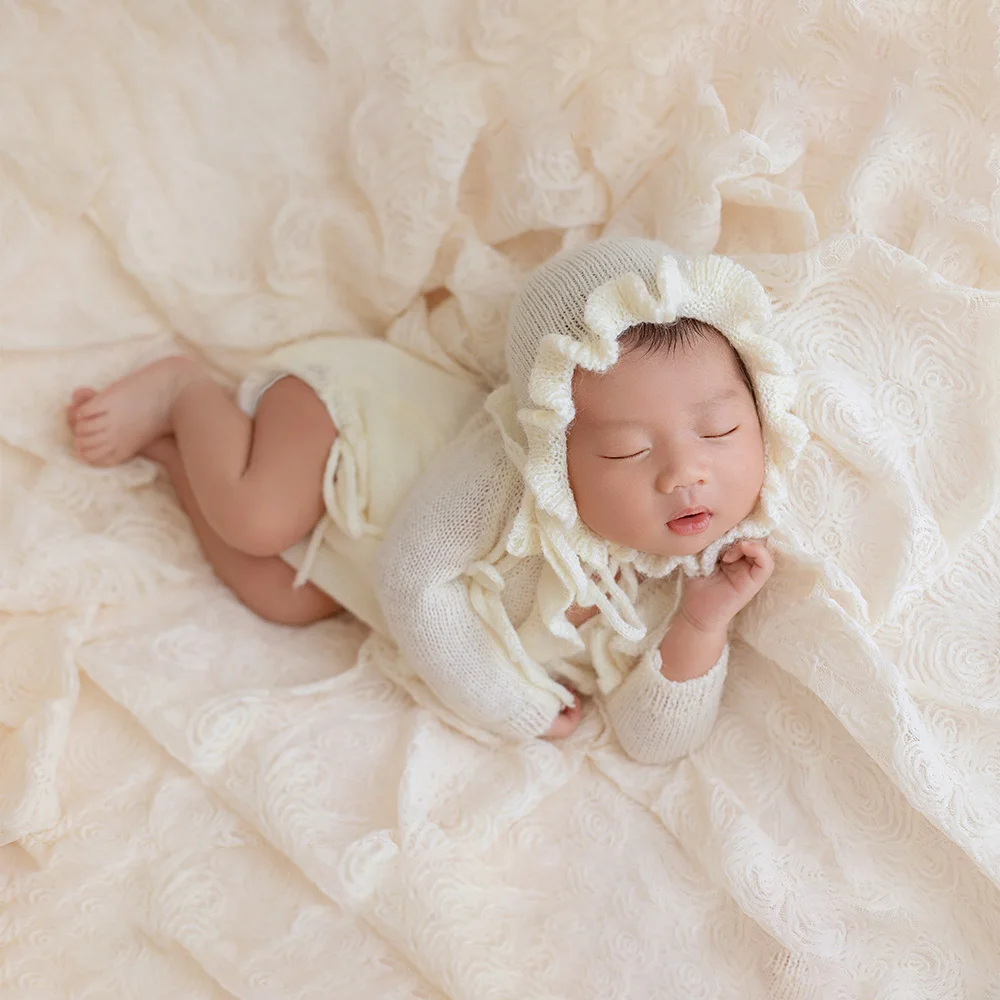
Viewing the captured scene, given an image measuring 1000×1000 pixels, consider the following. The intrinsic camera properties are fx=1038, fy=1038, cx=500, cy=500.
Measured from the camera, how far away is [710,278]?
1.31 metres

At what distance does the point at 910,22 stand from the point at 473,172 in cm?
69

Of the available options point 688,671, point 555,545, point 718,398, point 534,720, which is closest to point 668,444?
point 718,398

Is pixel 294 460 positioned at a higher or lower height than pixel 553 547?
lower

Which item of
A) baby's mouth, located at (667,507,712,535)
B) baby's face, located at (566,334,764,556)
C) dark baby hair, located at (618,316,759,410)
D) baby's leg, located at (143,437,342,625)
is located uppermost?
dark baby hair, located at (618,316,759,410)

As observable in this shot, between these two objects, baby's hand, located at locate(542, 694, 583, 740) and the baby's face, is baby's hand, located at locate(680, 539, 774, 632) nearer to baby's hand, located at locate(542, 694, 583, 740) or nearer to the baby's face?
the baby's face

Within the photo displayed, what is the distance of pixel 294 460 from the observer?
159 cm

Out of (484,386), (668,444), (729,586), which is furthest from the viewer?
(484,386)

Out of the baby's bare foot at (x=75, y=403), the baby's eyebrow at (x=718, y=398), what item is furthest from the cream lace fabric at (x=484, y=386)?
the baby's eyebrow at (x=718, y=398)

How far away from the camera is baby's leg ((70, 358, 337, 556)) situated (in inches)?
62.4

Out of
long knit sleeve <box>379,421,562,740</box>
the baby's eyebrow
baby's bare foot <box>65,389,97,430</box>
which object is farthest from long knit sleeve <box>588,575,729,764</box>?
baby's bare foot <box>65,389,97,430</box>

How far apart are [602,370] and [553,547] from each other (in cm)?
24

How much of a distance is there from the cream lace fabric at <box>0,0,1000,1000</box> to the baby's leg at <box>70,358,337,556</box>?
0.08 m

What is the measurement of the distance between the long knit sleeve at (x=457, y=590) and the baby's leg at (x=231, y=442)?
19 centimetres

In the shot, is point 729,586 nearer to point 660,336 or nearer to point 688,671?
point 688,671
